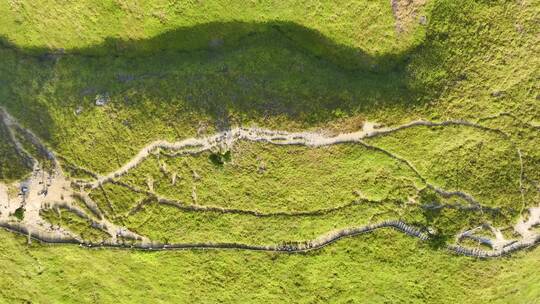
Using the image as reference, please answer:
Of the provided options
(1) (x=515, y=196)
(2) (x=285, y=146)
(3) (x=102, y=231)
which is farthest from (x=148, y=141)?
(1) (x=515, y=196)

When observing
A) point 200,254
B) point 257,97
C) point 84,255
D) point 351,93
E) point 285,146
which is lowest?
point 84,255

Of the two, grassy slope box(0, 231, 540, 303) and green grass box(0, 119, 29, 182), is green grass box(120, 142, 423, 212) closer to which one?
grassy slope box(0, 231, 540, 303)

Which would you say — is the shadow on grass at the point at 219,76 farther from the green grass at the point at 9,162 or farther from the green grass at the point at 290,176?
the green grass at the point at 290,176

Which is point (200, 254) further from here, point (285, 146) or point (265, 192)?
point (285, 146)

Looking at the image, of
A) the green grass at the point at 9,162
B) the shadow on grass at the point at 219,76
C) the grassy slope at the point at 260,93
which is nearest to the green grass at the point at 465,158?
the grassy slope at the point at 260,93

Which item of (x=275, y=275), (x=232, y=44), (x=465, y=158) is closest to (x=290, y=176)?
(x=275, y=275)

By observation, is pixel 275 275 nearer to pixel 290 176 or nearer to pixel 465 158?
pixel 290 176

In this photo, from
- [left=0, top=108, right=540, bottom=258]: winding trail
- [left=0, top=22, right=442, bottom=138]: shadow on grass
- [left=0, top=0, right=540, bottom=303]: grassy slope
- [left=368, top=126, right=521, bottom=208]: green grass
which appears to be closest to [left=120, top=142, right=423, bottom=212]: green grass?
[left=0, top=108, right=540, bottom=258]: winding trail
